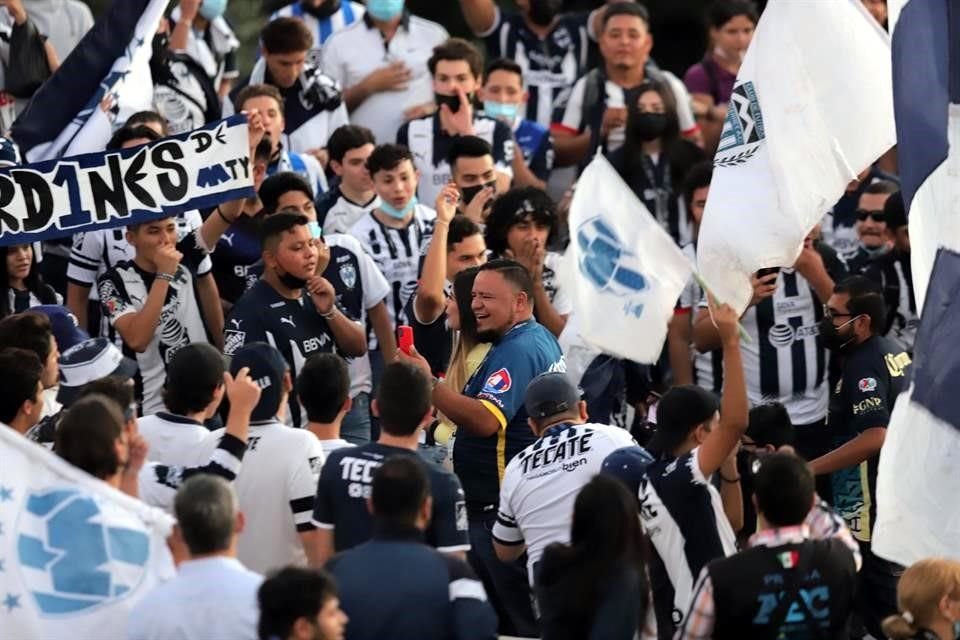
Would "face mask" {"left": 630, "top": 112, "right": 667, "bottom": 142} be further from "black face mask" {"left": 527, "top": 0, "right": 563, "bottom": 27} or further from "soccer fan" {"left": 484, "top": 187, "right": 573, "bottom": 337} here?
"soccer fan" {"left": 484, "top": 187, "right": 573, "bottom": 337}

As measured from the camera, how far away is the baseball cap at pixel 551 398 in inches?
339

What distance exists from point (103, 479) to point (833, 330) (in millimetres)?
4670

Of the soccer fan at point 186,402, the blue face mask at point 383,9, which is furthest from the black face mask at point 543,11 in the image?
the soccer fan at point 186,402

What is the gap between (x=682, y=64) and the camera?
1733cm

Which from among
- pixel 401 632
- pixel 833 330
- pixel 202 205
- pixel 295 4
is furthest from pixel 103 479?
pixel 295 4

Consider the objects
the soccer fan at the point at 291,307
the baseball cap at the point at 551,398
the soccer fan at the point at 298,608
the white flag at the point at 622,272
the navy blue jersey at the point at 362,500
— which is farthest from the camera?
the soccer fan at the point at 291,307

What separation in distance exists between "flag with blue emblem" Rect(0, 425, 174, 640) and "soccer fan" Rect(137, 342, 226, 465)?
1018 millimetres

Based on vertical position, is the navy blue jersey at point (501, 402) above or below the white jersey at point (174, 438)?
below

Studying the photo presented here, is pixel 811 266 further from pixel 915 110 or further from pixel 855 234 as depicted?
pixel 915 110

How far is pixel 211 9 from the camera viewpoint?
587 inches

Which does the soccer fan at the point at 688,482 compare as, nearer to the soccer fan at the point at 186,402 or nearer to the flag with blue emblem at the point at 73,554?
the soccer fan at the point at 186,402

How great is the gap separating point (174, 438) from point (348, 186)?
4.31m

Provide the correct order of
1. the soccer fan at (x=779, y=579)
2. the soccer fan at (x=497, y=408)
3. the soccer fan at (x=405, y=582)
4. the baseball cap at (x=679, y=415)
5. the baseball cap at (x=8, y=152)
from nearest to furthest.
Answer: the soccer fan at (x=405, y=582) < the soccer fan at (x=779, y=579) < the baseball cap at (x=679, y=415) < the soccer fan at (x=497, y=408) < the baseball cap at (x=8, y=152)

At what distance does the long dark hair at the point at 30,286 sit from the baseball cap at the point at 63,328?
1.11 m
